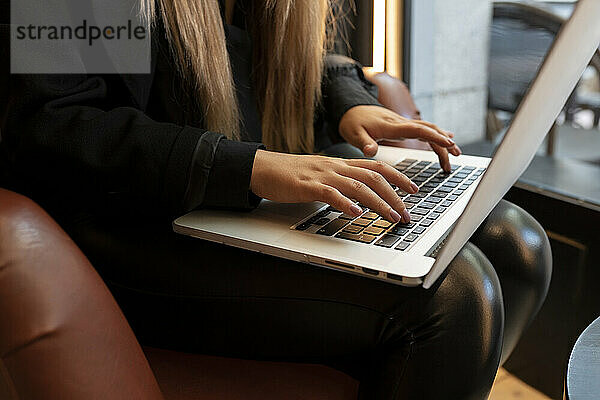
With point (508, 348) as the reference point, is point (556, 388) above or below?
below

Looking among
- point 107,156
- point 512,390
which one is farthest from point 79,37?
point 512,390

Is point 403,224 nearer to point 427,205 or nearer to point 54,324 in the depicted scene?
point 427,205

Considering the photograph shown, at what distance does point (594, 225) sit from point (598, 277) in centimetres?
10

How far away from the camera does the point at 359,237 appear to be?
667 mm

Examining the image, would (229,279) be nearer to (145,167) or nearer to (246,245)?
(246,245)

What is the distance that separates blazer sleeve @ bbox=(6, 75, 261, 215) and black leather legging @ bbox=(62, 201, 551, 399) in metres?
0.05

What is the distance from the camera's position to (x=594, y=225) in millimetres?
1286

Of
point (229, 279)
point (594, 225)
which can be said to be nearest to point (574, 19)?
point (229, 279)

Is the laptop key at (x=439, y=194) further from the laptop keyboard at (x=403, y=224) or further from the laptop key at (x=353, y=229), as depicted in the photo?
the laptop key at (x=353, y=229)

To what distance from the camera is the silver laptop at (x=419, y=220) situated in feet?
1.69

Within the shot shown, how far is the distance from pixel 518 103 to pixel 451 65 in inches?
39.2

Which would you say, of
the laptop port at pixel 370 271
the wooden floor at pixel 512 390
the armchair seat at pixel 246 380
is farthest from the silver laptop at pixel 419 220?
the wooden floor at pixel 512 390

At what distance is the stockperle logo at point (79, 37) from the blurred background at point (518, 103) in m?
0.51

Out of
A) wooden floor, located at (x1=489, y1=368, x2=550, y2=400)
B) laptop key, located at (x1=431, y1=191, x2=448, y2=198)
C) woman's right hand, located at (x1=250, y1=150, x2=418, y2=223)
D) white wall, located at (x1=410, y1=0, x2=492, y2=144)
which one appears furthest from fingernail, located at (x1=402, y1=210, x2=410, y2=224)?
white wall, located at (x1=410, y1=0, x2=492, y2=144)
